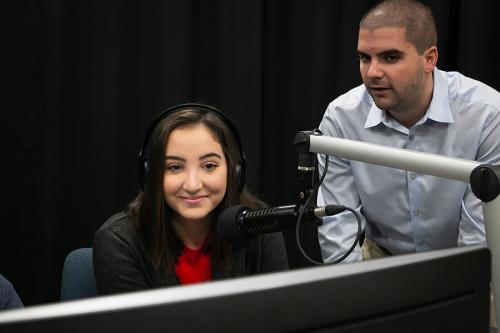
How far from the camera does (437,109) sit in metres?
2.04

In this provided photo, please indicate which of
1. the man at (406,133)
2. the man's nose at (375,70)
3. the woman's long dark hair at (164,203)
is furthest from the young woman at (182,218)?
the man's nose at (375,70)

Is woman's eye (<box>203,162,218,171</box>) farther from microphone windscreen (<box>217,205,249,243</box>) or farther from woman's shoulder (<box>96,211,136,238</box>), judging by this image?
microphone windscreen (<box>217,205,249,243</box>)

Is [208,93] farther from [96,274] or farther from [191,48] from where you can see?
[96,274]

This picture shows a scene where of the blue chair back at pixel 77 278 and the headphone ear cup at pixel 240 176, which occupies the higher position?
the headphone ear cup at pixel 240 176

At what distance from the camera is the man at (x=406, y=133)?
199 cm

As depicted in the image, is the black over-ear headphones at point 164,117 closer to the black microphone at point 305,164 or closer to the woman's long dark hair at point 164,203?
the woman's long dark hair at point 164,203

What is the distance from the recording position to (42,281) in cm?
245

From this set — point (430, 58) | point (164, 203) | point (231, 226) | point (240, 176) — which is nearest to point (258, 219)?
point (231, 226)

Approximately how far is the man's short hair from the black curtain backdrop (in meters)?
0.73

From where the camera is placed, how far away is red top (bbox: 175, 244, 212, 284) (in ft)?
5.56

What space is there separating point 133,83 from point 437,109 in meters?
1.15

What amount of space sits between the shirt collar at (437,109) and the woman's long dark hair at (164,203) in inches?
23.7

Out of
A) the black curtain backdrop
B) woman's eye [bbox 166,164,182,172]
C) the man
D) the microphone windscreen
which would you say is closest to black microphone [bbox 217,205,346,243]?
the microphone windscreen

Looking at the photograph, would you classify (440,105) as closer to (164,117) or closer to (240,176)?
(240,176)
